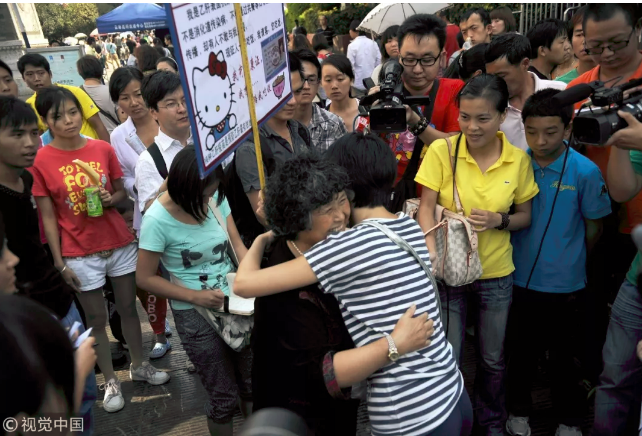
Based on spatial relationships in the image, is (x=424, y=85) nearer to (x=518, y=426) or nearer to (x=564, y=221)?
(x=564, y=221)

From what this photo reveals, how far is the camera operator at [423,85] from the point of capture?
9.55ft

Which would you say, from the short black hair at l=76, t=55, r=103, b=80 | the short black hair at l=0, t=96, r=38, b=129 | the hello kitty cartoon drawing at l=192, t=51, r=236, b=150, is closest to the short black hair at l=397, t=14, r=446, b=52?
the hello kitty cartoon drawing at l=192, t=51, r=236, b=150

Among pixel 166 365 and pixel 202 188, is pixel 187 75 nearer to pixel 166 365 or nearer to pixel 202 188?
pixel 202 188

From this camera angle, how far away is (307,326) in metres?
1.56

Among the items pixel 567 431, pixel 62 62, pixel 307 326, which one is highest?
pixel 307 326

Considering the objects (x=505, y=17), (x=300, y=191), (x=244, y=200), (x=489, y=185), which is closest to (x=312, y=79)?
(x=244, y=200)

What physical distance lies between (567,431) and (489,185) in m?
1.40

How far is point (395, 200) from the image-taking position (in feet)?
9.34

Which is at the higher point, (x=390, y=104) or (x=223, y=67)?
(x=223, y=67)

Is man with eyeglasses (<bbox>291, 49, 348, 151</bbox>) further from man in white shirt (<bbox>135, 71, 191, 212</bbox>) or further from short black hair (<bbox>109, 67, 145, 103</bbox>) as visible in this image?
short black hair (<bbox>109, 67, 145, 103</bbox>)

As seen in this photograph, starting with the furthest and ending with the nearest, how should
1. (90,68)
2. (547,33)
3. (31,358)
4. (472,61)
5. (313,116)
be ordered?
(90,68), (547,33), (472,61), (313,116), (31,358)

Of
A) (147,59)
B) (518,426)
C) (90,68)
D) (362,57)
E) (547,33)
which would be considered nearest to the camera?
(518,426)

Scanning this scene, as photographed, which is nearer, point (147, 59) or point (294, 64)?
point (294, 64)

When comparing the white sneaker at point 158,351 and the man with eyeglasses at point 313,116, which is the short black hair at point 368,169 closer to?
the man with eyeglasses at point 313,116
